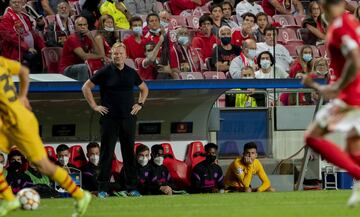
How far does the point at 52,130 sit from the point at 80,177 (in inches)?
47.7

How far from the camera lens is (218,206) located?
13953 mm

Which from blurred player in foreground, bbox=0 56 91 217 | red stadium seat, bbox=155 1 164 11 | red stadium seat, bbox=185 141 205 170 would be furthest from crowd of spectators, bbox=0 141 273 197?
blurred player in foreground, bbox=0 56 91 217

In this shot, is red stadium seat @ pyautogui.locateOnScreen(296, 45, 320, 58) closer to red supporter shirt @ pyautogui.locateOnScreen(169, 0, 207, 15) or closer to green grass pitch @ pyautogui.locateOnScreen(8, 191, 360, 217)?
green grass pitch @ pyautogui.locateOnScreen(8, 191, 360, 217)

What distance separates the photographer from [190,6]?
23.2 metres

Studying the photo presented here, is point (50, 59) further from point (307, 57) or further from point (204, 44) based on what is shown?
point (307, 57)

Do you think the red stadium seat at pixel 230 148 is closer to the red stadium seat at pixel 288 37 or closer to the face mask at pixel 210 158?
the face mask at pixel 210 158

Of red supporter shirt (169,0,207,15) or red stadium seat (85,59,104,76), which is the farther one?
red supporter shirt (169,0,207,15)

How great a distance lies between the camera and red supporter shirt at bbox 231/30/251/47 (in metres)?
19.0

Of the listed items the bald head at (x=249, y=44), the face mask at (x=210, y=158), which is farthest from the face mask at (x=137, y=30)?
the face mask at (x=210, y=158)

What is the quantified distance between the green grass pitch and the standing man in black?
0.85 meters

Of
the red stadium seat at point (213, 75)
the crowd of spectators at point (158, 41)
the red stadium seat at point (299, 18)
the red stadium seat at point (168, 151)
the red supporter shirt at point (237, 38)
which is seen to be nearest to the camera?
the crowd of spectators at point (158, 41)

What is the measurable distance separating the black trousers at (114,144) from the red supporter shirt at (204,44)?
6.48 ft

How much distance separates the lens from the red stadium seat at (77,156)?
1809 centimetres

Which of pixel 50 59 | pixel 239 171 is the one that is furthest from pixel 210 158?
pixel 50 59
